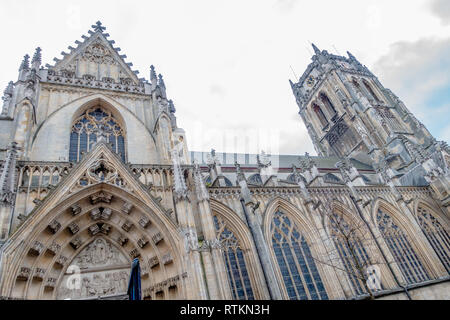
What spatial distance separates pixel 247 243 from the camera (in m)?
13.6

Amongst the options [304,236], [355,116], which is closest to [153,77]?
[304,236]

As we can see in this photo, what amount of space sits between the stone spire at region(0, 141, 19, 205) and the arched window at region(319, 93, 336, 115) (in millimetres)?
38515

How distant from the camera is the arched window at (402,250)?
17656 millimetres

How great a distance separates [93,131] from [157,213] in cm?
630

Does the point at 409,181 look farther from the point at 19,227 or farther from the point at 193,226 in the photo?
the point at 19,227

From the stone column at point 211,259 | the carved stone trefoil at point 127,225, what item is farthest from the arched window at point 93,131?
the stone column at point 211,259

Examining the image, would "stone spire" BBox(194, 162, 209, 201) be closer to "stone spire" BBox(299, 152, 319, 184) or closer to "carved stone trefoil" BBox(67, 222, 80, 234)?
"carved stone trefoil" BBox(67, 222, 80, 234)

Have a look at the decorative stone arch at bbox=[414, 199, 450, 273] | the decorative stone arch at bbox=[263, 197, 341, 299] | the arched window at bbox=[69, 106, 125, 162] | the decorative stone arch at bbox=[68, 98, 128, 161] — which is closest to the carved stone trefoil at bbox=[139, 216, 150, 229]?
the decorative stone arch at bbox=[68, 98, 128, 161]

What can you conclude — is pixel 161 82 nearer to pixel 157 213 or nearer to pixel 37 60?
pixel 37 60

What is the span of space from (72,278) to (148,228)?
2732 mm

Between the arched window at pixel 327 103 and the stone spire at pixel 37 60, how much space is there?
3557cm

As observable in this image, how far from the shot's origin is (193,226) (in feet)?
29.1

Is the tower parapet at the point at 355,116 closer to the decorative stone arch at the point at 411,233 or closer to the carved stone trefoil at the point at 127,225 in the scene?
the decorative stone arch at the point at 411,233
